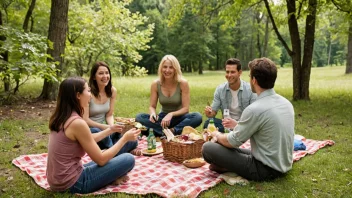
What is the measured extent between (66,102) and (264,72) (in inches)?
88.4

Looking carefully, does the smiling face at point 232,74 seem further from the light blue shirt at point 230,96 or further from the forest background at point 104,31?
the forest background at point 104,31

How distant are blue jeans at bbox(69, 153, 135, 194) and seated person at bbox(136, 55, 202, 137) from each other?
2.08 meters

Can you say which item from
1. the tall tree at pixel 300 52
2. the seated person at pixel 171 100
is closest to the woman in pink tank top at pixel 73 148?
the seated person at pixel 171 100

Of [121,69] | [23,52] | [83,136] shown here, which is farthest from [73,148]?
[121,69]

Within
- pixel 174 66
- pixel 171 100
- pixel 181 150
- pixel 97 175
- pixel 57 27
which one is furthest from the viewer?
pixel 57 27

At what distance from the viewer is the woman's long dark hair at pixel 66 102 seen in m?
3.29

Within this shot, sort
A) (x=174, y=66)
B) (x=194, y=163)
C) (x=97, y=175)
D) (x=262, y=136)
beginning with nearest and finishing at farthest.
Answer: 1. (x=97, y=175)
2. (x=262, y=136)
3. (x=194, y=163)
4. (x=174, y=66)

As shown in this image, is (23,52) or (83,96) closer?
(83,96)

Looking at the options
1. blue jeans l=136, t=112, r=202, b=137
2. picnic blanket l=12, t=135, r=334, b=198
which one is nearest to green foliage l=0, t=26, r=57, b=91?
blue jeans l=136, t=112, r=202, b=137

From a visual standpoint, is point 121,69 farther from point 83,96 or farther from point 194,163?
point 83,96

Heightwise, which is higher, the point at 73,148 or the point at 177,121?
the point at 73,148

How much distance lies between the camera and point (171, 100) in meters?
6.07

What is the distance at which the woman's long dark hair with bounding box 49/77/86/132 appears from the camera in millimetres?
3285

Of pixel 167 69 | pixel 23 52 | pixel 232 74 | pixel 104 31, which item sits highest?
pixel 104 31
